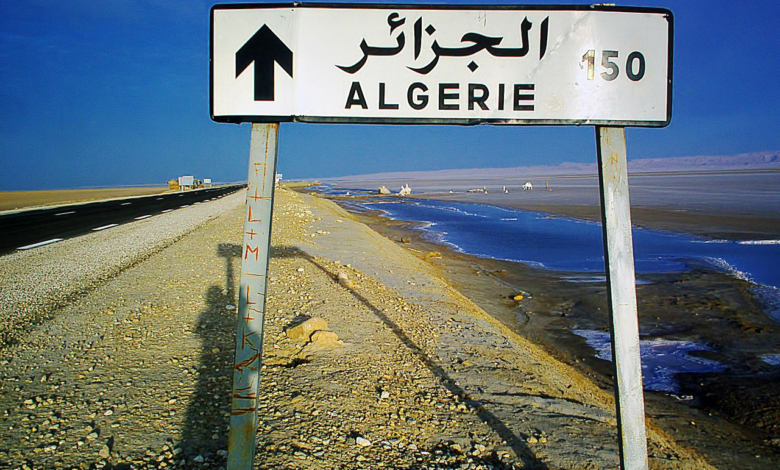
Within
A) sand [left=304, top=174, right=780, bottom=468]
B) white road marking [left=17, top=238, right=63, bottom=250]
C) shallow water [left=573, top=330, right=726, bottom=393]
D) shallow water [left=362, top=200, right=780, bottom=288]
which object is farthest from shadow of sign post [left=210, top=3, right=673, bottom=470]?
white road marking [left=17, top=238, right=63, bottom=250]

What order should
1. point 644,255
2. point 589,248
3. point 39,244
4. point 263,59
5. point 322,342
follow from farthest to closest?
point 589,248 < point 644,255 < point 39,244 < point 322,342 < point 263,59

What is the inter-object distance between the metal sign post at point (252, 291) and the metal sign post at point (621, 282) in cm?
131

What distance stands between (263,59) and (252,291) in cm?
91

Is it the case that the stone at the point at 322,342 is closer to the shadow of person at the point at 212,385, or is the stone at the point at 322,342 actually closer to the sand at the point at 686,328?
the shadow of person at the point at 212,385

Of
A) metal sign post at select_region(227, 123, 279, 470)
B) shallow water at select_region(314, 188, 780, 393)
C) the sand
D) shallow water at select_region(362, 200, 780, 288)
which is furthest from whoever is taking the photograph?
shallow water at select_region(362, 200, 780, 288)

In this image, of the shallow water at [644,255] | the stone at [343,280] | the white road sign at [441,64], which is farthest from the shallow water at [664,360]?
the white road sign at [441,64]

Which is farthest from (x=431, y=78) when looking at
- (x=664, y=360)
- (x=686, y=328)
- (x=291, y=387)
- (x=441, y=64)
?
(x=686, y=328)

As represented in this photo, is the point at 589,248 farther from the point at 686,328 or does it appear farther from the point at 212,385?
the point at 212,385

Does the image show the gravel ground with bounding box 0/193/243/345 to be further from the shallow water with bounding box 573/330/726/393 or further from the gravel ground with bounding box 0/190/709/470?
the shallow water with bounding box 573/330/726/393

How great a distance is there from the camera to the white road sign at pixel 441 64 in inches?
76.5

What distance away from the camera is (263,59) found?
1943mm

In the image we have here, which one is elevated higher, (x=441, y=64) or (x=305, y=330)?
(x=441, y=64)

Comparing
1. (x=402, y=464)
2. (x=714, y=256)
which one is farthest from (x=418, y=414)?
(x=714, y=256)

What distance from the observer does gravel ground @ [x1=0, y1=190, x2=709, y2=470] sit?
2906 millimetres
